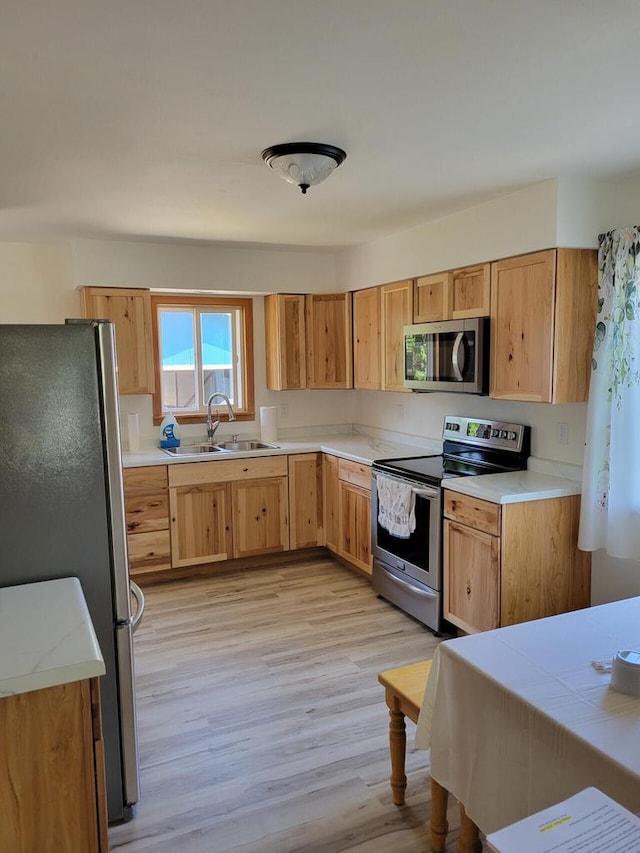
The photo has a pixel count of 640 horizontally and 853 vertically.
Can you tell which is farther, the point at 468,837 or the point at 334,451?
the point at 334,451

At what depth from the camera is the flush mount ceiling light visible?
2393mm

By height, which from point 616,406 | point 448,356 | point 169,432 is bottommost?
point 169,432

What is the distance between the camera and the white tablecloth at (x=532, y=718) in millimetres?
1248

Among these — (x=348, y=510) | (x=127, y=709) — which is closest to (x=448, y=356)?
(x=348, y=510)

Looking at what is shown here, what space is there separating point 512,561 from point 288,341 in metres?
2.58

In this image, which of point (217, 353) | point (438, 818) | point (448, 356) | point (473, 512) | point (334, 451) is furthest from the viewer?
point (217, 353)

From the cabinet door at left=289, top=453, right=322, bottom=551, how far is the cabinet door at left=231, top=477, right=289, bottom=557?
2.3 inches

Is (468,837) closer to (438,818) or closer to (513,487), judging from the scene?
(438,818)

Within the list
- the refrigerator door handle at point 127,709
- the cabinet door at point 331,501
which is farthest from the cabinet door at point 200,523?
the refrigerator door handle at point 127,709

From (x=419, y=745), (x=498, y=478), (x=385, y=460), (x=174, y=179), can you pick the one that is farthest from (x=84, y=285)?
(x=419, y=745)

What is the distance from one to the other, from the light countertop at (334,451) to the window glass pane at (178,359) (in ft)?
1.60

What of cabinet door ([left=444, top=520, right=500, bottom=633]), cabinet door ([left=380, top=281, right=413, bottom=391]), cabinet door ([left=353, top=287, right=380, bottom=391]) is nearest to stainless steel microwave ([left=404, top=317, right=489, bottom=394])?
cabinet door ([left=380, top=281, right=413, bottom=391])

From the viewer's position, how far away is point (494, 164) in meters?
2.69

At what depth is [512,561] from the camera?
2.99 meters
